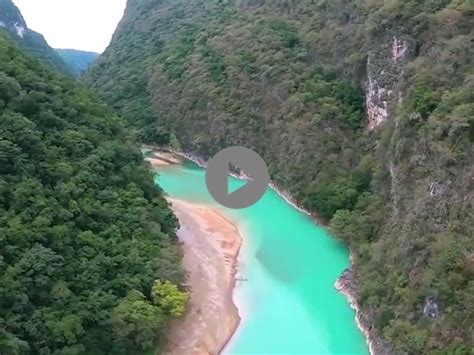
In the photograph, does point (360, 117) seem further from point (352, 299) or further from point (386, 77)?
point (352, 299)

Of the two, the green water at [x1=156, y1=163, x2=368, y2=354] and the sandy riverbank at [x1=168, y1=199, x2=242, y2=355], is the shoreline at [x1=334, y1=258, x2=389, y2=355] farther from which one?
the sandy riverbank at [x1=168, y1=199, x2=242, y2=355]

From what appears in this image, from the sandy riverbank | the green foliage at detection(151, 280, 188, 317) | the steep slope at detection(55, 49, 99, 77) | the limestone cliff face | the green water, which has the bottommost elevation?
the green water
